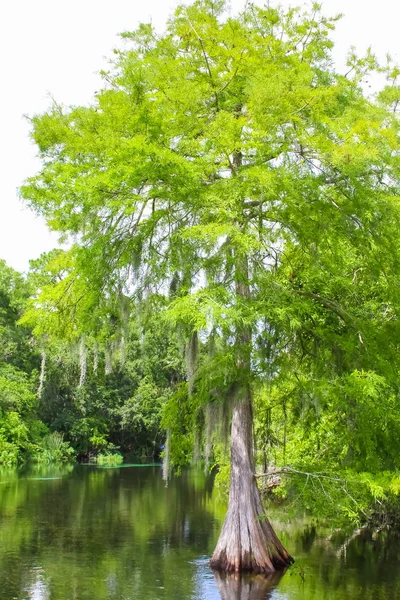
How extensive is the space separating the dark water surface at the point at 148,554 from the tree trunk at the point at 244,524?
301 mm

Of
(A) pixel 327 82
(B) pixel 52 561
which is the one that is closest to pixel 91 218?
(A) pixel 327 82

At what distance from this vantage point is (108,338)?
41.4 feet

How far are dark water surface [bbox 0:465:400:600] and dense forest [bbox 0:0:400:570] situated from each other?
1.04 metres

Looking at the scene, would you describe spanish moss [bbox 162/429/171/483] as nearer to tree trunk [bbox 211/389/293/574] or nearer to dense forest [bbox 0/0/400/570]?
dense forest [bbox 0/0/400/570]

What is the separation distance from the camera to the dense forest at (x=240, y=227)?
10.2 meters

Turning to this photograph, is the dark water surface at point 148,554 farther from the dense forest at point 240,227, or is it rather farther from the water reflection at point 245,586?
the dense forest at point 240,227

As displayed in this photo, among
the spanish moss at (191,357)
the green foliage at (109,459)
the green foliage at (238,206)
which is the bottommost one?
the green foliage at (109,459)

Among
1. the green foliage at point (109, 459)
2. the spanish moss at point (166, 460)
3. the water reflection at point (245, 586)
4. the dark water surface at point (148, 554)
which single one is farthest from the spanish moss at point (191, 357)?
the green foliage at point (109, 459)

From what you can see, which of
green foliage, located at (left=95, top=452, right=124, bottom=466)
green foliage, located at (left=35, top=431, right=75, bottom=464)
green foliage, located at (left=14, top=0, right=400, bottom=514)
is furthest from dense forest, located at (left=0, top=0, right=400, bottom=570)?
green foliage, located at (left=95, top=452, right=124, bottom=466)

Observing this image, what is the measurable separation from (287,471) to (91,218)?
5.17m

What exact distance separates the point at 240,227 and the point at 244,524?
4.84m

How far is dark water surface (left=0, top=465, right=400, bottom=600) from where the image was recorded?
33.0 ft

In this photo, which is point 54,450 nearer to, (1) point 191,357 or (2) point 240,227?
(1) point 191,357

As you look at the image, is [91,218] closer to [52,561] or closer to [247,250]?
[247,250]
